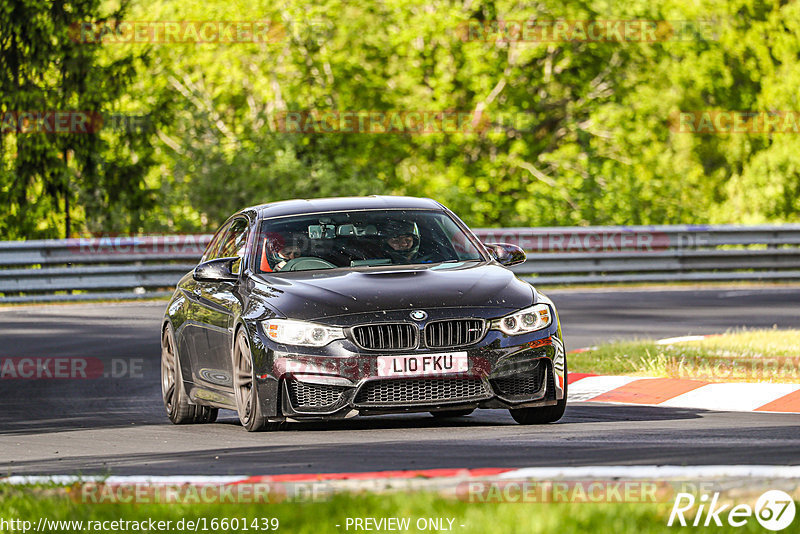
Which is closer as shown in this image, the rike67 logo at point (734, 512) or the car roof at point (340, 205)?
the rike67 logo at point (734, 512)

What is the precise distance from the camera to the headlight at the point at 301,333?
353 inches

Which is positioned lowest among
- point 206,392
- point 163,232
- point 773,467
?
point 163,232

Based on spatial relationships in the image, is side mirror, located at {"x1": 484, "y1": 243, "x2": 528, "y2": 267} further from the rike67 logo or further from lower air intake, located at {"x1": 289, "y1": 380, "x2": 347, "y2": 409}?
the rike67 logo

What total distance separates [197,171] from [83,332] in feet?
42.7

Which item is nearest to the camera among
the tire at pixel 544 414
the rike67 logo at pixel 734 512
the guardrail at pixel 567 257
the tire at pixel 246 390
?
the rike67 logo at pixel 734 512

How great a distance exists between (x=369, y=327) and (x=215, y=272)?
1.61m

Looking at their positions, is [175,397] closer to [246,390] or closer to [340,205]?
[246,390]

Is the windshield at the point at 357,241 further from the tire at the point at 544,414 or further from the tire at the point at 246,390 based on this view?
the tire at the point at 544,414

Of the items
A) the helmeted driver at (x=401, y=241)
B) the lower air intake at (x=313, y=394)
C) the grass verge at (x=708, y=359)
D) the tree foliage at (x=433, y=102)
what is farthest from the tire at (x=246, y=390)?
the tree foliage at (x=433, y=102)

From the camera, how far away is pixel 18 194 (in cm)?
2897

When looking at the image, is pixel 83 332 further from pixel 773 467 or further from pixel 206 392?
pixel 773 467

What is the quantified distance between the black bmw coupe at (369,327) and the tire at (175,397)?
0.34 m

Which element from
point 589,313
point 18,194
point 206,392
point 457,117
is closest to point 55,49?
point 18,194

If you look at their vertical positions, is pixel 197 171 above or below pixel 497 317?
below
